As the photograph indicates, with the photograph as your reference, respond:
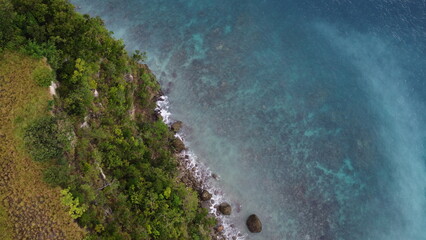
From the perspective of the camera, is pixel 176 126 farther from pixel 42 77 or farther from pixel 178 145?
pixel 42 77

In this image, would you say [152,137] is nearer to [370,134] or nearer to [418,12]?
[370,134]

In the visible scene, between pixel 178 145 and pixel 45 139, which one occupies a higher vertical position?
pixel 178 145

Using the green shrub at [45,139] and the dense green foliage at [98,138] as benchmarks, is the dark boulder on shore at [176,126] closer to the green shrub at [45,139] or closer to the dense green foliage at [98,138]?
the dense green foliage at [98,138]

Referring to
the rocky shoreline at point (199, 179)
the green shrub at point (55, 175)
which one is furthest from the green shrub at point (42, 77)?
the rocky shoreline at point (199, 179)

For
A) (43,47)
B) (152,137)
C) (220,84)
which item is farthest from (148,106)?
(43,47)

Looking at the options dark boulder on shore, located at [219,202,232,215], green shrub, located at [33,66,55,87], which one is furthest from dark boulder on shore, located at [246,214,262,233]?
green shrub, located at [33,66,55,87]

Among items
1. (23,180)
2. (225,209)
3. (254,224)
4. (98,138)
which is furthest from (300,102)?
(23,180)

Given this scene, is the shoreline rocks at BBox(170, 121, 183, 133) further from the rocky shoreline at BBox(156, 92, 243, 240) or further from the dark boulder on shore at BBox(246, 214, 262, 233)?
the dark boulder on shore at BBox(246, 214, 262, 233)
